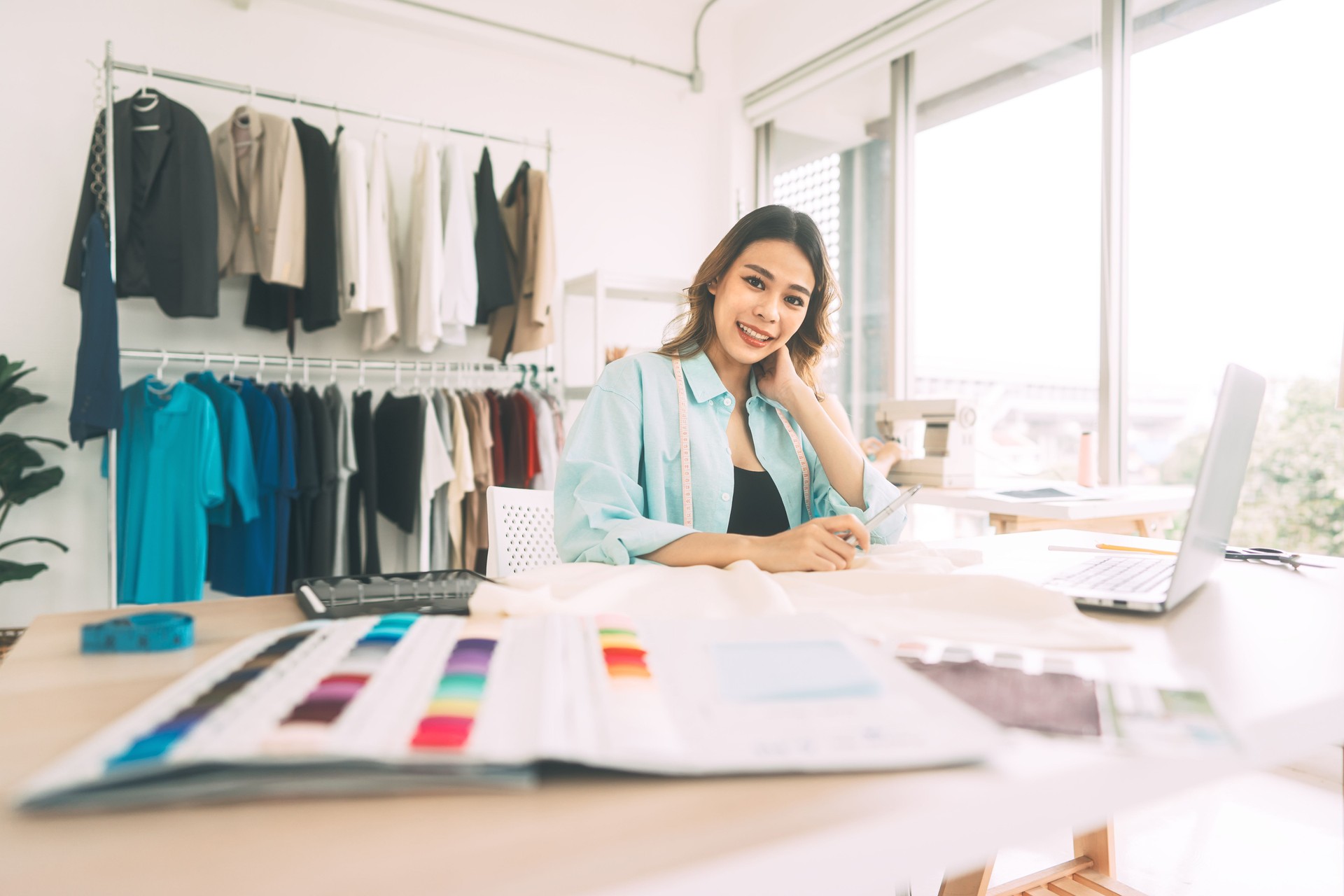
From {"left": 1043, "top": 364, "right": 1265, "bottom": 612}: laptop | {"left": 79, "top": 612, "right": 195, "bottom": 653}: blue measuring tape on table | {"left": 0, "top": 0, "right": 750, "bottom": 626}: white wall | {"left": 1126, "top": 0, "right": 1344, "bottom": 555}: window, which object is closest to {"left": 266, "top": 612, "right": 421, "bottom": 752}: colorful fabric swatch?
{"left": 79, "top": 612, "right": 195, "bottom": 653}: blue measuring tape on table

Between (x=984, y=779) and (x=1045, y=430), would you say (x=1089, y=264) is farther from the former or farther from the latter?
(x=984, y=779)

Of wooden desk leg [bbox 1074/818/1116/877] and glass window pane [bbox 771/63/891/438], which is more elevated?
glass window pane [bbox 771/63/891/438]

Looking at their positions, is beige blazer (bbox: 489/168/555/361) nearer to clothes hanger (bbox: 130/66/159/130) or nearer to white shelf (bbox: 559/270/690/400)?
white shelf (bbox: 559/270/690/400)

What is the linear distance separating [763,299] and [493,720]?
1249mm

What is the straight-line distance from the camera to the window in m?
2.39

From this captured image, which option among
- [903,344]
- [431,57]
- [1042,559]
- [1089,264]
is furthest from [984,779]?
[431,57]

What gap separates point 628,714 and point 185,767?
207 millimetres

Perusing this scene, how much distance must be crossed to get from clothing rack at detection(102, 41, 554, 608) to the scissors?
2607 mm

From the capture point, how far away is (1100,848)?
4.92 ft

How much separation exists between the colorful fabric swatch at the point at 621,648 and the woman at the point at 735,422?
1.79 feet

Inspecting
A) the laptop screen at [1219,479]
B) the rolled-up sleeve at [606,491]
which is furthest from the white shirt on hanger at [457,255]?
the laptop screen at [1219,479]

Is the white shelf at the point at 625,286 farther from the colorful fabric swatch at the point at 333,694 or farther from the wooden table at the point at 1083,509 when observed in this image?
the colorful fabric swatch at the point at 333,694

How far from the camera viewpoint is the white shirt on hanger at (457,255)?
3.10 meters

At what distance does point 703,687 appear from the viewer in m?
0.47
